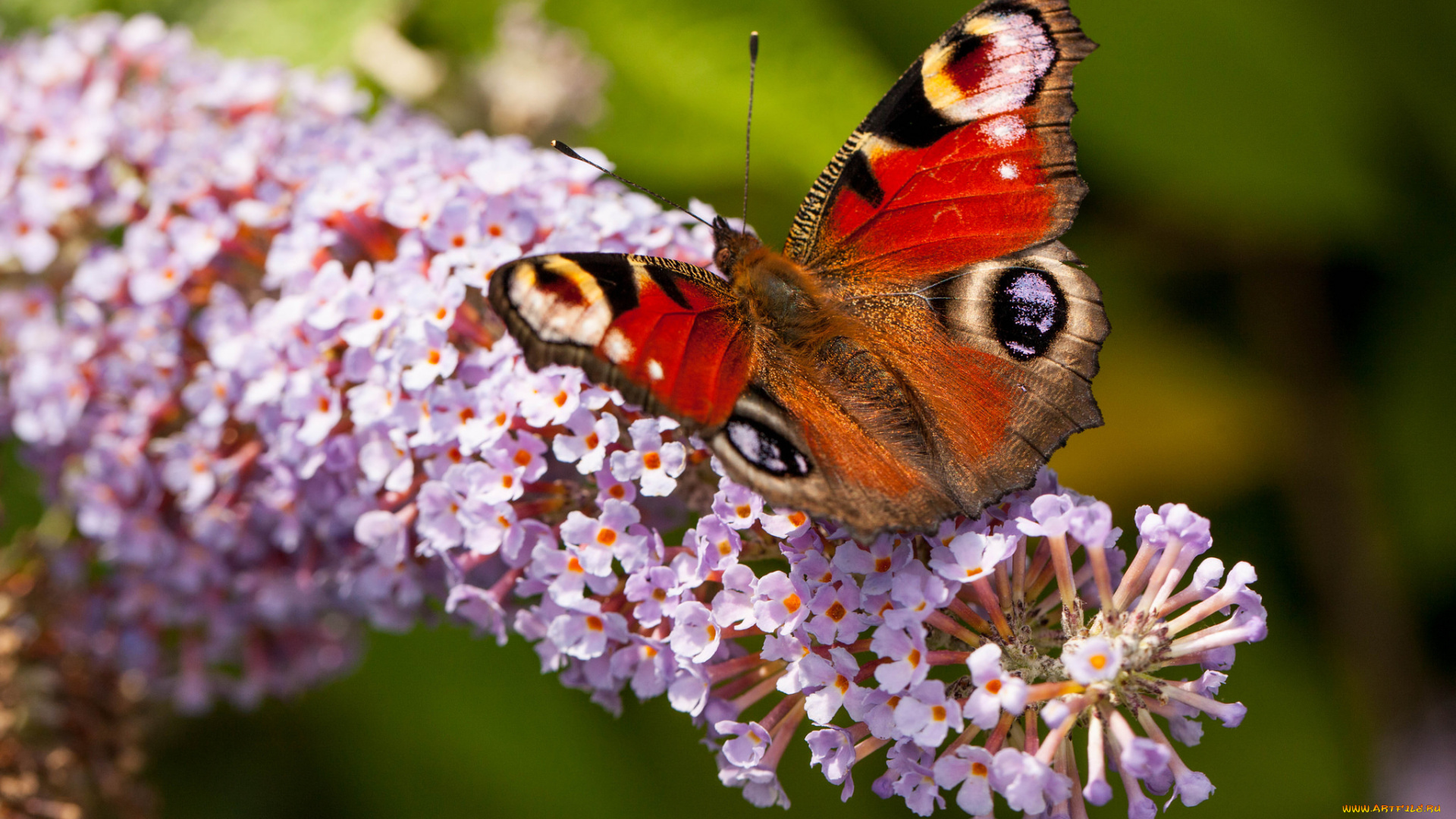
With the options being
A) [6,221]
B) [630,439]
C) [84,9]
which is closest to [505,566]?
[630,439]

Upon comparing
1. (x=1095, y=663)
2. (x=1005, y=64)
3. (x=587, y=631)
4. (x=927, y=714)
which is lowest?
(x=587, y=631)

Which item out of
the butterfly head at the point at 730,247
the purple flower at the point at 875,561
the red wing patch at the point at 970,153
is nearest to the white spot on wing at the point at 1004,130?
the red wing patch at the point at 970,153

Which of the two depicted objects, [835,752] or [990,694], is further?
[835,752]

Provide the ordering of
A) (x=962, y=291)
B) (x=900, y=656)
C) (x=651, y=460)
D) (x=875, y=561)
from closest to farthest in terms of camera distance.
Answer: (x=900, y=656) < (x=875, y=561) < (x=651, y=460) < (x=962, y=291)

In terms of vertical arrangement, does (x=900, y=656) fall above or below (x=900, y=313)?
below

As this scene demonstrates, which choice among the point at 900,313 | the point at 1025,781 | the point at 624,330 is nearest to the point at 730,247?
the point at 900,313

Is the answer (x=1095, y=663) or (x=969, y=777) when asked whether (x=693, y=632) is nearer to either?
(x=969, y=777)

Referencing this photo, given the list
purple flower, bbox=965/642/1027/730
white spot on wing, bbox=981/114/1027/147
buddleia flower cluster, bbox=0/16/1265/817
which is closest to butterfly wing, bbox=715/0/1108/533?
white spot on wing, bbox=981/114/1027/147
